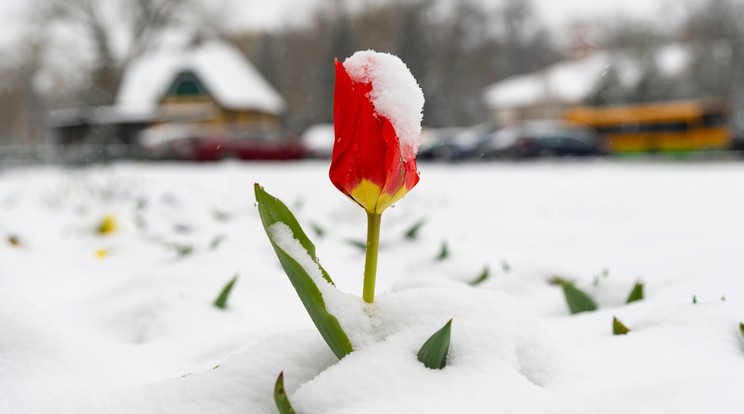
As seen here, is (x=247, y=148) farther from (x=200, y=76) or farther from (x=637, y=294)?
(x=200, y=76)

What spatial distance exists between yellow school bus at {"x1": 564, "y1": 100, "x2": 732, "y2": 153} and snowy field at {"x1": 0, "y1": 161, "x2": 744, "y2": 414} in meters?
23.0

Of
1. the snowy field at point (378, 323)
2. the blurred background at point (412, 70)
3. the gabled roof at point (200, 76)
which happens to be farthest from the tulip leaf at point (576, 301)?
the gabled roof at point (200, 76)

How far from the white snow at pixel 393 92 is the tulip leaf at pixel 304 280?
214 mm

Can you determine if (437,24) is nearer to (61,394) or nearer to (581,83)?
(581,83)

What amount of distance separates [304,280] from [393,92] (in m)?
0.30

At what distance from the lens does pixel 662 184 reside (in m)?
7.56

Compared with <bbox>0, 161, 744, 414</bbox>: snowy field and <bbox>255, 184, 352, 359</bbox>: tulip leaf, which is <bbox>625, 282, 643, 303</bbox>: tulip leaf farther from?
<bbox>255, 184, 352, 359</bbox>: tulip leaf

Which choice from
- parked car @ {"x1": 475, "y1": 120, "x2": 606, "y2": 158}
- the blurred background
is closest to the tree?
the blurred background

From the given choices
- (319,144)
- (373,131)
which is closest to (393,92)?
(373,131)

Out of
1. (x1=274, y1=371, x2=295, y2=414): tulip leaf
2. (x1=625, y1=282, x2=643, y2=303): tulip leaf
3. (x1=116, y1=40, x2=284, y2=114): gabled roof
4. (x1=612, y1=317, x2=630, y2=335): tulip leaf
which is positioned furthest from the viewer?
(x1=116, y1=40, x2=284, y2=114): gabled roof

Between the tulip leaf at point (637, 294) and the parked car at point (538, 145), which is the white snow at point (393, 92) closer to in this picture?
the tulip leaf at point (637, 294)

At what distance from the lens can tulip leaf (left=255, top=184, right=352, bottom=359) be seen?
908 mm

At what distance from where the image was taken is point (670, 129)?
25156 millimetres

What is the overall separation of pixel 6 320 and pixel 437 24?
51851 mm
